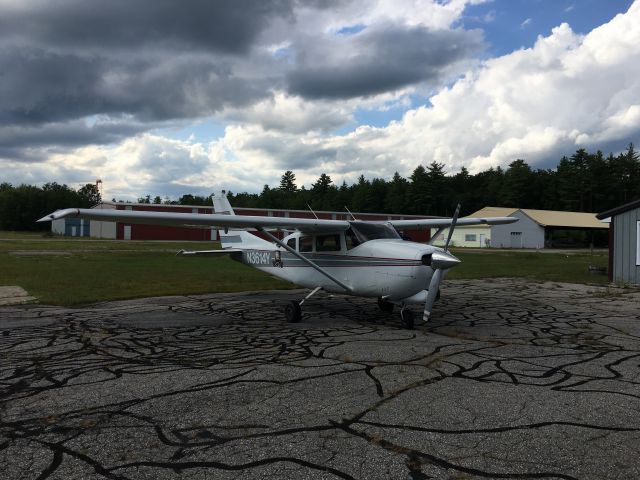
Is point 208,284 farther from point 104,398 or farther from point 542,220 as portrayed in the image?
point 542,220

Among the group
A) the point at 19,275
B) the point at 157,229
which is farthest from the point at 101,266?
the point at 157,229

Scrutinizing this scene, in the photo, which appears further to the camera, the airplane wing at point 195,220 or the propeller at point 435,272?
the propeller at point 435,272

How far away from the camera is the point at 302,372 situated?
5.82m

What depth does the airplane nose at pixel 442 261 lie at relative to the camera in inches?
334

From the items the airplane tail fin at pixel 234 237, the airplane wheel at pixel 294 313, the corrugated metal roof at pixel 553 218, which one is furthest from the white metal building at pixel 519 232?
the airplane wheel at pixel 294 313

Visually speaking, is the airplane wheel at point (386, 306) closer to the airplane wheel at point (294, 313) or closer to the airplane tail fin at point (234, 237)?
the airplane wheel at point (294, 313)

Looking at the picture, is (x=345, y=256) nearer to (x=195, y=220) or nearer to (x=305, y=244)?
(x=305, y=244)

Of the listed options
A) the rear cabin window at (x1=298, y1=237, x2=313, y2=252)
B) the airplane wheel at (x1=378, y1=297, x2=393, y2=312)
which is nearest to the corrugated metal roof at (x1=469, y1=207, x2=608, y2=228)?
the airplane wheel at (x1=378, y1=297, x2=393, y2=312)

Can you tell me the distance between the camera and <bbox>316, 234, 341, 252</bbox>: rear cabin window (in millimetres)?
10758

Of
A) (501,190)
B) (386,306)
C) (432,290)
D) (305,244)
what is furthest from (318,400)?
(501,190)

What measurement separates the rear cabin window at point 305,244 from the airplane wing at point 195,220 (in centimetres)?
32

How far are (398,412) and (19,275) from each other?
18089 millimetres

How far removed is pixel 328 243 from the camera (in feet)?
36.0

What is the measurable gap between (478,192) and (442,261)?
102184 millimetres
